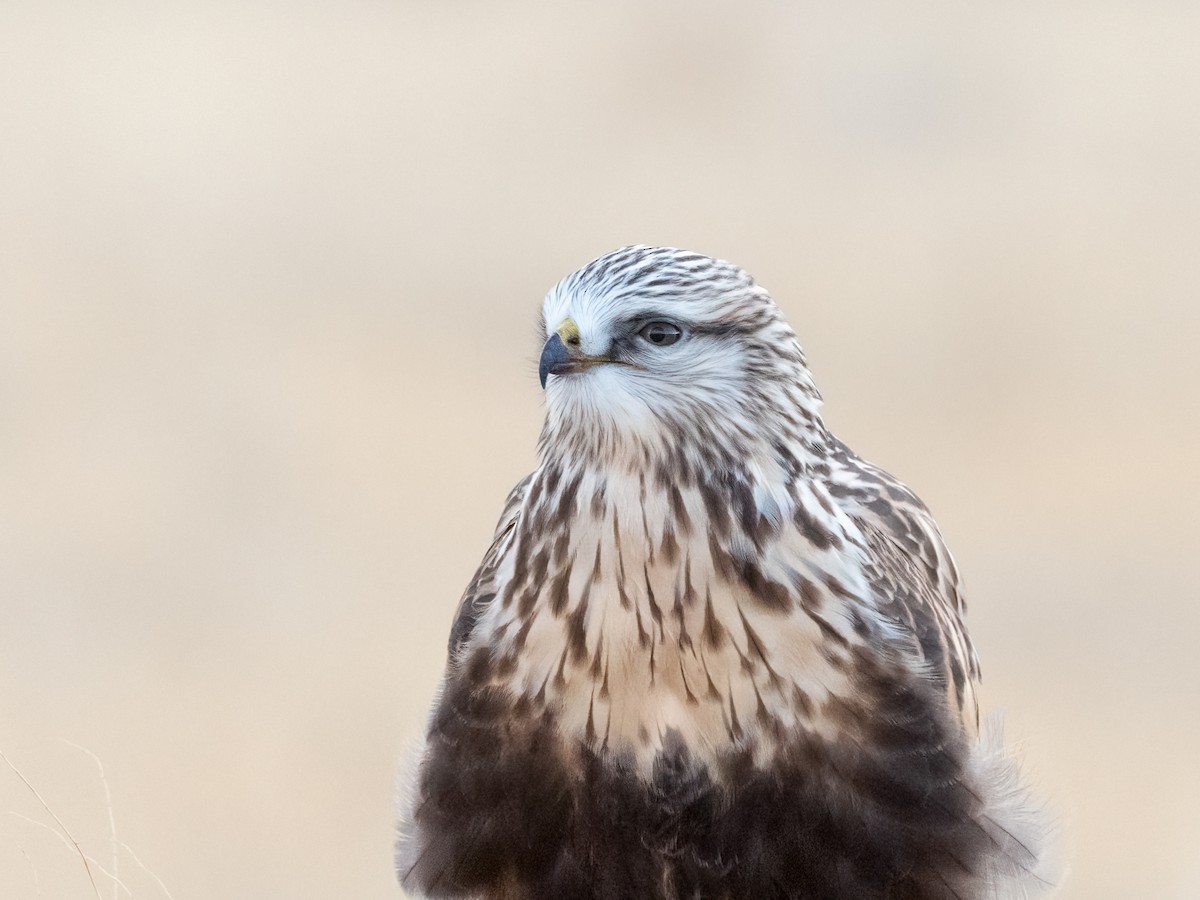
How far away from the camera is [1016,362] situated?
579 inches

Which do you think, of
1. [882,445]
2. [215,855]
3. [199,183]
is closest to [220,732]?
[215,855]

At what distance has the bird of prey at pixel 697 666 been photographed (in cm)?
367

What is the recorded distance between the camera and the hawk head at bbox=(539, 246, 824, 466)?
360 centimetres

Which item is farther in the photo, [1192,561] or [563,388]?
[1192,561]

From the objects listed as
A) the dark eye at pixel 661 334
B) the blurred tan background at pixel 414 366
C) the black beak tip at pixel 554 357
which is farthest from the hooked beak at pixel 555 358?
the blurred tan background at pixel 414 366

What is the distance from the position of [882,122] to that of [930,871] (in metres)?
14.1

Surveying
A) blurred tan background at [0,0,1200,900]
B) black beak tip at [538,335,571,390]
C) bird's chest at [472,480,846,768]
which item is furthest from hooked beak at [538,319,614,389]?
blurred tan background at [0,0,1200,900]

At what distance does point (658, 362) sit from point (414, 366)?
Answer: 35.5ft

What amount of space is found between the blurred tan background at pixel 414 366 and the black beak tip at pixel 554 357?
20.1 ft

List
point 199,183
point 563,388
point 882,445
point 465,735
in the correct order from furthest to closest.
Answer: point 199,183 < point 882,445 < point 465,735 < point 563,388

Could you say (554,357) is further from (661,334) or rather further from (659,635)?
(659,635)

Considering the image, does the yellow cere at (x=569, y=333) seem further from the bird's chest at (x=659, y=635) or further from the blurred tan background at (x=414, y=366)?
the blurred tan background at (x=414, y=366)

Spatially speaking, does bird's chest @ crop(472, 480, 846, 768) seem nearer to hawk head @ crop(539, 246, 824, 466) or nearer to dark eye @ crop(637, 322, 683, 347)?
hawk head @ crop(539, 246, 824, 466)

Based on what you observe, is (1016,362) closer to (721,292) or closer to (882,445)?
(882,445)
